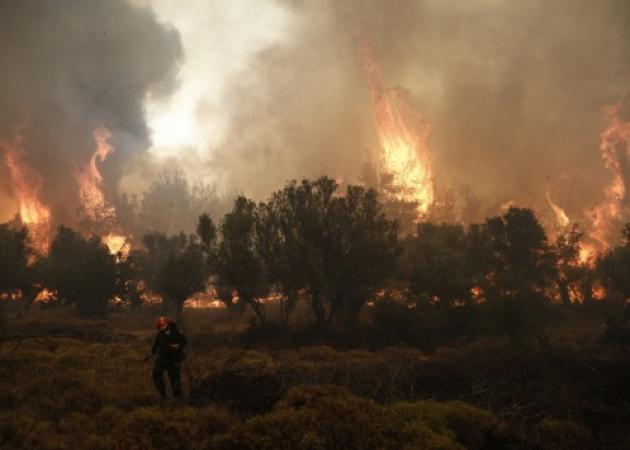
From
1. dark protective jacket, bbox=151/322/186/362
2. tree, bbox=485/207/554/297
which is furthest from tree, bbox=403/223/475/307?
dark protective jacket, bbox=151/322/186/362

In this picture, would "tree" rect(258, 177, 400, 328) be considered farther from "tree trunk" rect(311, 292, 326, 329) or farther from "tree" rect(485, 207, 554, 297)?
"tree" rect(485, 207, 554, 297)

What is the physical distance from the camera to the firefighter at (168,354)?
44.4 feet

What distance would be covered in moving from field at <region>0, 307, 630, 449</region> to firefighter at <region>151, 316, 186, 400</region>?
604 millimetres

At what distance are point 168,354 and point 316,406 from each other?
6.02m

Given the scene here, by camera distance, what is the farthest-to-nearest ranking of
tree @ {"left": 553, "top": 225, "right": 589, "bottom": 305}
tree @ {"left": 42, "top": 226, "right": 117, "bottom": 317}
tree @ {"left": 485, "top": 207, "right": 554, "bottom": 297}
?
tree @ {"left": 553, "top": 225, "right": 589, "bottom": 305}
tree @ {"left": 485, "top": 207, "right": 554, "bottom": 297}
tree @ {"left": 42, "top": 226, "right": 117, "bottom": 317}

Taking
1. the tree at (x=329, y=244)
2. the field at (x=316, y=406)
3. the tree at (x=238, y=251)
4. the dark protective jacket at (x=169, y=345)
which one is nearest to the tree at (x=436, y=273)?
the tree at (x=329, y=244)

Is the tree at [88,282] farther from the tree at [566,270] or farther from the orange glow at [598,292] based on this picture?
the orange glow at [598,292]

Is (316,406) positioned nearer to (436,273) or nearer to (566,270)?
(436,273)

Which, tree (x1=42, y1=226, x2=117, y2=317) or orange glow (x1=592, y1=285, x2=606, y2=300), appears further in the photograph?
orange glow (x1=592, y1=285, x2=606, y2=300)

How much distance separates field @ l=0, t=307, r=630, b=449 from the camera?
8789 mm

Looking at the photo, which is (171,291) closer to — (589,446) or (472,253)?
(472,253)

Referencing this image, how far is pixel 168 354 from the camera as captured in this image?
13.7 metres

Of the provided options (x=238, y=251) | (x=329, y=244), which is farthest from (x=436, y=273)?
(x=238, y=251)

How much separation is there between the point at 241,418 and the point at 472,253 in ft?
175
